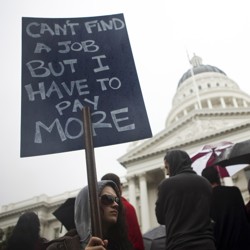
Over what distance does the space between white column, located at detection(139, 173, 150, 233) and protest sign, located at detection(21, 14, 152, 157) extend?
→ 994 inches

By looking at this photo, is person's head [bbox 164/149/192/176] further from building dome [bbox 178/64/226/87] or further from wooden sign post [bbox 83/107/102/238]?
building dome [bbox 178/64/226/87]

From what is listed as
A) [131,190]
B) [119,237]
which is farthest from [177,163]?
[131,190]

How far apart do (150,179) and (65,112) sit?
2989 cm

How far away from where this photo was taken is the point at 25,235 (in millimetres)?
3676

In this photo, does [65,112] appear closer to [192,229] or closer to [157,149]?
[192,229]

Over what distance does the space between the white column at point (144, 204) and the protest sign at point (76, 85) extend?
25248 millimetres

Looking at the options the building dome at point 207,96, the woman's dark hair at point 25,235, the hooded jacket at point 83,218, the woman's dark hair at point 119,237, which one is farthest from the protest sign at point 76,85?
the building dome at point 207,96

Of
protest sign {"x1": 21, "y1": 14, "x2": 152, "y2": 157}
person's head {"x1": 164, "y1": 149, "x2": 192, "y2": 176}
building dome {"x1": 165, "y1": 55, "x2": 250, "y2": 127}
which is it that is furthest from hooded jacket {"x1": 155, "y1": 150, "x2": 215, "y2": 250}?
building dome {"x1": 165, "y1": 55, "x2": 250, "y2": 127}

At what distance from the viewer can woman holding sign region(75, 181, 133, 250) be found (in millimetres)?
2451

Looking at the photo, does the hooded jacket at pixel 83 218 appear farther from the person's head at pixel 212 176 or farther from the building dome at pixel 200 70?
the building dome at pixel 200 70

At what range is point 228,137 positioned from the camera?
28.1 meters

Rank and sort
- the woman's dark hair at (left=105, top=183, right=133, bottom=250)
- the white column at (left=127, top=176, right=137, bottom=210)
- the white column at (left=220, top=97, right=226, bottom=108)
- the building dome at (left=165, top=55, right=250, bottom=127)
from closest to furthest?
the woman's dark hair at (left=105, top=183, right=133, bottom=250) < the white column at (left=127, top=176, right=137, bottom=210) < the white column at (left=220, top=97, right=226, bottom=108) < the building dome at (left=165, top=55, right=250, bottom=127)

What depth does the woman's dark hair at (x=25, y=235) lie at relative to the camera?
3596mm

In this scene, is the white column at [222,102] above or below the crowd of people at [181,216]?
above
